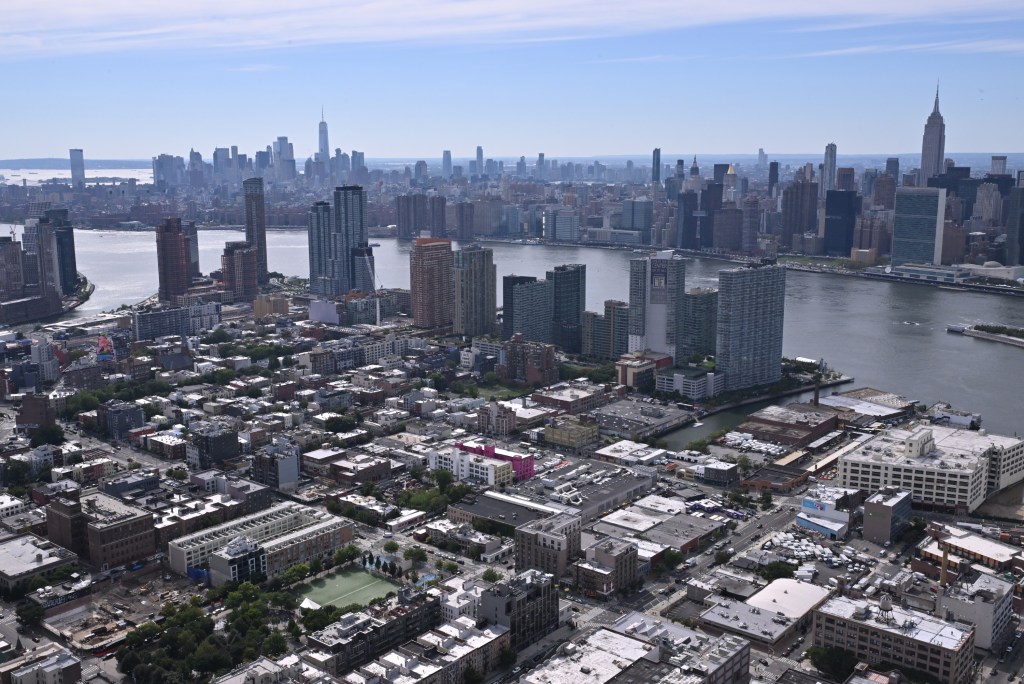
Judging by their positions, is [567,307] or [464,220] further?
[464,220]

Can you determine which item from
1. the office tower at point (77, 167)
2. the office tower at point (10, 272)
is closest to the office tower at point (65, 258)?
the office tower at point (10, 272)

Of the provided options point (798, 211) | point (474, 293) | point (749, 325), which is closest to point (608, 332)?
point (749, 325)

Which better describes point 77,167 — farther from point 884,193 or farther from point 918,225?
point 918,225

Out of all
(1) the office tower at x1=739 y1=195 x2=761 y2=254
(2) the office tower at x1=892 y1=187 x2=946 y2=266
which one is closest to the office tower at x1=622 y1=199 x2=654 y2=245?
(1) the office tower at x1=739 y1=195 x2=761 y2=254

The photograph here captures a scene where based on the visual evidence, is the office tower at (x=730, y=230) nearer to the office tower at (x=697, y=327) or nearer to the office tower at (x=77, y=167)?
the office tower at (x=697, y=327)

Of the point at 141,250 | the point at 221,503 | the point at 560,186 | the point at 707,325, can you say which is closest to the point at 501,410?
the point at 221,503
